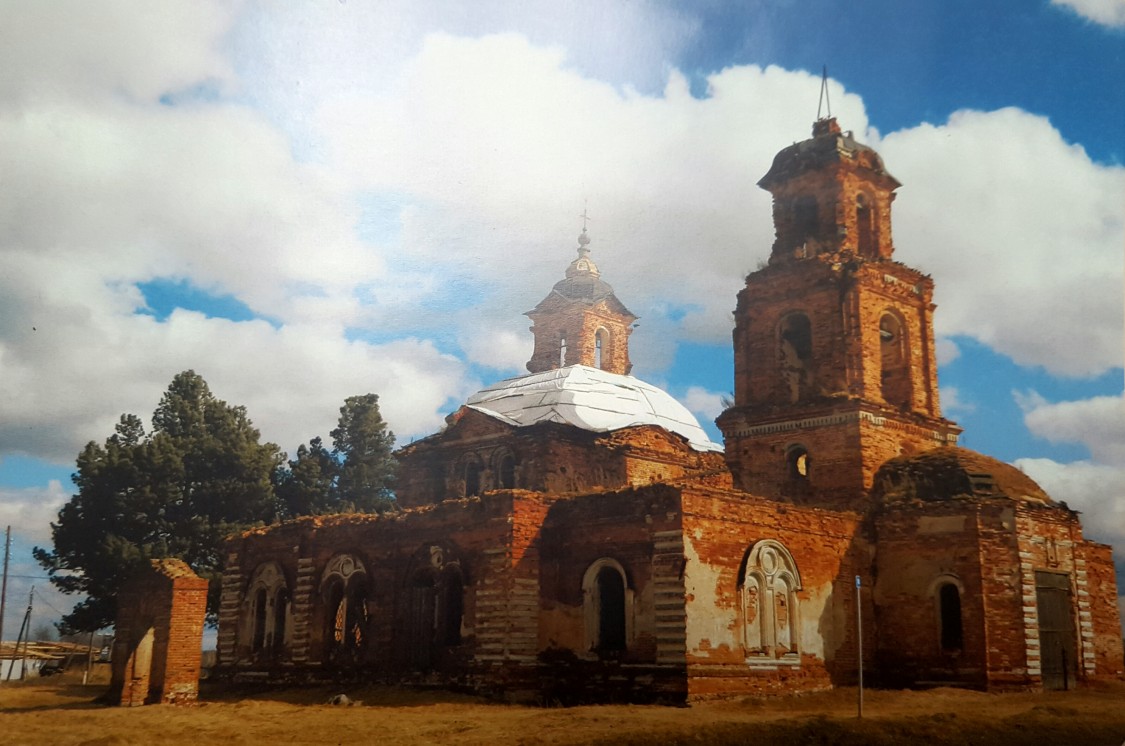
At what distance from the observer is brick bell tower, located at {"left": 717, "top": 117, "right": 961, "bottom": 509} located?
27.5 metres

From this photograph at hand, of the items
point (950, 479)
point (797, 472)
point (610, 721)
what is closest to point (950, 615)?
point (950, 479)

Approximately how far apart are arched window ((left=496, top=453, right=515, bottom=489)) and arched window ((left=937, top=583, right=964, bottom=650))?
39.7ft

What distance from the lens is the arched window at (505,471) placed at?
3108 centimetres

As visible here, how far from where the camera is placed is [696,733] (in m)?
17.4

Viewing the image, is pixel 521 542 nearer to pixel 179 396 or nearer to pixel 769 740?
pixel 769 740

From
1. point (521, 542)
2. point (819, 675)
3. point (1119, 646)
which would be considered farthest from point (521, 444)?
point (1119, 646)

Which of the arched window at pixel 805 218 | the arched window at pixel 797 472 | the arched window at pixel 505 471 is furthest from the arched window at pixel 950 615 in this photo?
the arched window at pixel 505 471

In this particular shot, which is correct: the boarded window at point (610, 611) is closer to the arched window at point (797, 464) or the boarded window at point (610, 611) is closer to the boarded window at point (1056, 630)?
the arched window at point (797, 464)

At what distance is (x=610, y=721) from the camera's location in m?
18.9

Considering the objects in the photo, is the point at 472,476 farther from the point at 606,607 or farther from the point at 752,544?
the point at 752,544

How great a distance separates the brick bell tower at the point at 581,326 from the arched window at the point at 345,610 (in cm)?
1494

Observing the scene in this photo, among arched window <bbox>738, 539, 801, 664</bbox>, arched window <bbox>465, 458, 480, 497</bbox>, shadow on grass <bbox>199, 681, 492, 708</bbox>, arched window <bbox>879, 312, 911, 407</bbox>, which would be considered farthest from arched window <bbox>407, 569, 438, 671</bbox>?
arched window <bbox>879, 312, 911, 407</bbox>

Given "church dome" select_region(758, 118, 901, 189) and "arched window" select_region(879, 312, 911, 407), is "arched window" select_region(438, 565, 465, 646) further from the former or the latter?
"church dome" select_region(758, 118, 901, 189)

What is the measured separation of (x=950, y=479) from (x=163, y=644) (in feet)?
61.8
